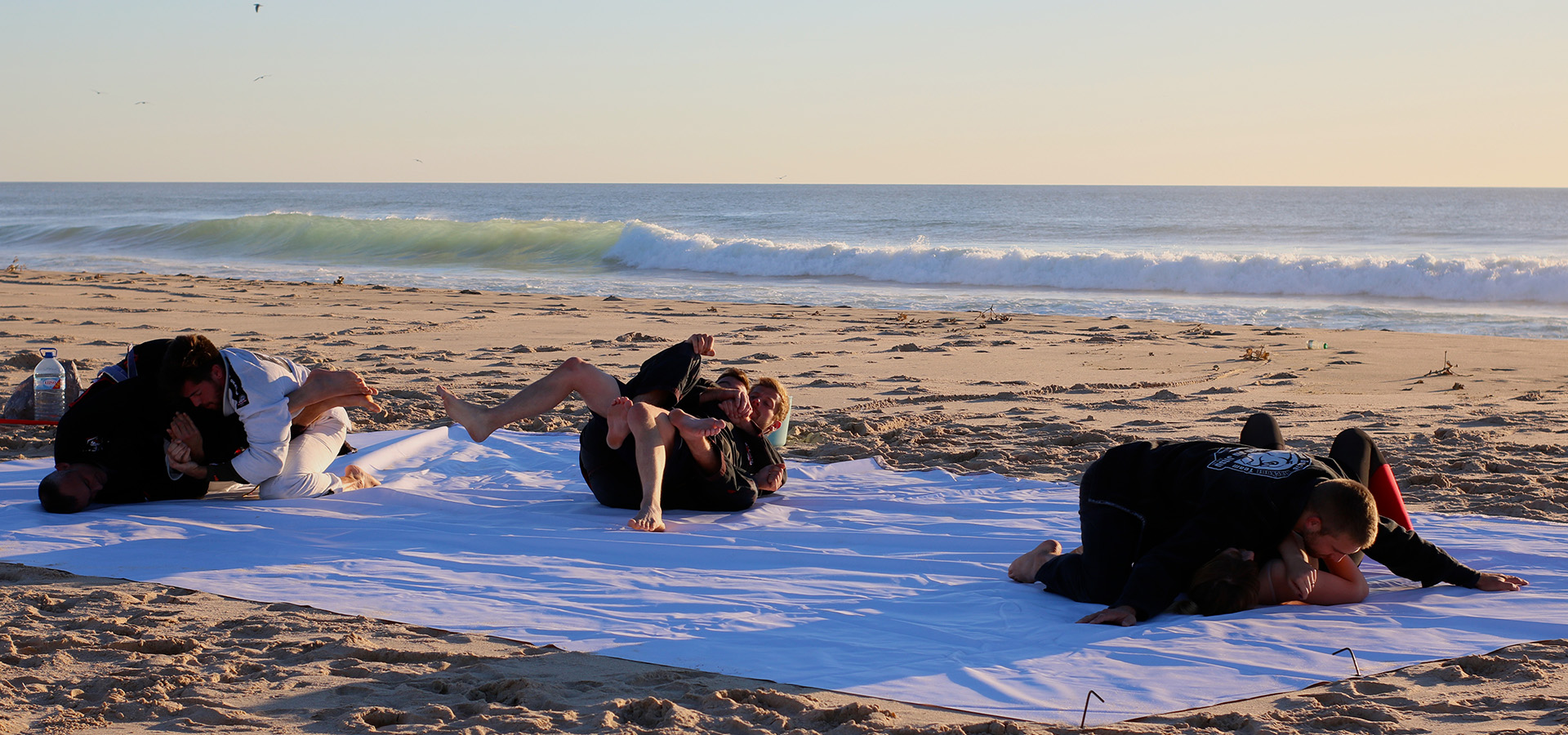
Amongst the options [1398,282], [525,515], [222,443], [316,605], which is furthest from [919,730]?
[1398,282]

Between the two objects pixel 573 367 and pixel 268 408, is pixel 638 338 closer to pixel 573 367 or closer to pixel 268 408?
pixel 573 367

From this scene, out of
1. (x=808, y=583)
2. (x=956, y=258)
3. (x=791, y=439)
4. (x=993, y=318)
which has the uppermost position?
(x=956, y=258)

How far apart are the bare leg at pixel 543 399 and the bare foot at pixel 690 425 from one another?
0.32 metres

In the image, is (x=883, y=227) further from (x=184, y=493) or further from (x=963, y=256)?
(x=184, y=493)

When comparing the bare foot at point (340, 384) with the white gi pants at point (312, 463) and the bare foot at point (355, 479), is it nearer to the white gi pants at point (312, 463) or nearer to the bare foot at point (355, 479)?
the white gi pants at point (312, 463)

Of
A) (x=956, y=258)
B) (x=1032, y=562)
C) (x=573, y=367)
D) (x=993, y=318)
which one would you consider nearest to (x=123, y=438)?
(x=573, y=367)

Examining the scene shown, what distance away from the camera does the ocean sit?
16516mm

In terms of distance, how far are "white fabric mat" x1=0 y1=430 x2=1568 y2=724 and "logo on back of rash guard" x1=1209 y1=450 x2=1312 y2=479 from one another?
428 mm

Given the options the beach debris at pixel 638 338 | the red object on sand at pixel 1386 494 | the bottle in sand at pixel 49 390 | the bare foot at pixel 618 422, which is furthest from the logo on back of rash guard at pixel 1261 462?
the beach debris at pixel 638 338

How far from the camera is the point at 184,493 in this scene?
4789 mm

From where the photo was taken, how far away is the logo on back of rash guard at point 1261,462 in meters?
3.22

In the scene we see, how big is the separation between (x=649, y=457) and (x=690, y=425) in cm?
20

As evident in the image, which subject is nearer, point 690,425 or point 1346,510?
point 1346,510

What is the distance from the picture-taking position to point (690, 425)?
14.8 feet
